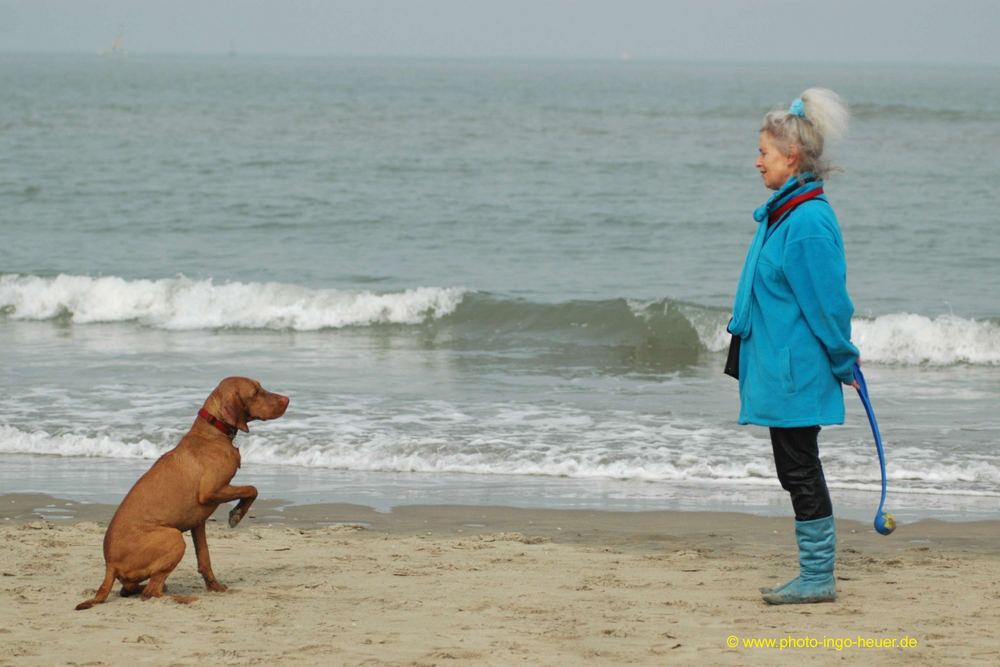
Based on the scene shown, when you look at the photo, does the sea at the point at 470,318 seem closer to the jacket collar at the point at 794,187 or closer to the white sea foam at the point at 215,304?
the white sea foam at the point at 215,304

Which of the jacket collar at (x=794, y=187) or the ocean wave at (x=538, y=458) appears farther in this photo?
the ocean wave at (x=538, y=458)

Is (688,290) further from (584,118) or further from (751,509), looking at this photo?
(584,118)

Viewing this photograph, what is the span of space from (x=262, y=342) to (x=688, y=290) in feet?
18.2

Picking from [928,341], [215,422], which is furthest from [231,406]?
[928,341]

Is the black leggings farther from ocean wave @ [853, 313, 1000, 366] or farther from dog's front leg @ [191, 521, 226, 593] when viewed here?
ocean wave @ [853, 313, 1000, 366]

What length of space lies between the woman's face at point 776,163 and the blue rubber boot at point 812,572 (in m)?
1.29

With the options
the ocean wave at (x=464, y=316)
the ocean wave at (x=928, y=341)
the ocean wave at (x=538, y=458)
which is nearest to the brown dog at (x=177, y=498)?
the ocean wave at (x=538, y=458)

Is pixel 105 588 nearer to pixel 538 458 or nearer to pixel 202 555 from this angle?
pixel 202 555

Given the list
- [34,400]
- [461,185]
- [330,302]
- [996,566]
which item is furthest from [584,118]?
[996,566]

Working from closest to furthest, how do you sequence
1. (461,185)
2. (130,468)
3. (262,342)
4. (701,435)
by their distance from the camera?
(130,468) < (701,435) < (262,342) < (461,185)

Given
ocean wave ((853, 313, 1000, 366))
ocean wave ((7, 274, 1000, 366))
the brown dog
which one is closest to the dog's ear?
the brown dog

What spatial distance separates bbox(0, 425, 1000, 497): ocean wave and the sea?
0.02 metres

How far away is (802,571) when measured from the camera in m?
4.95

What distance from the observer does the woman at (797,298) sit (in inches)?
176
